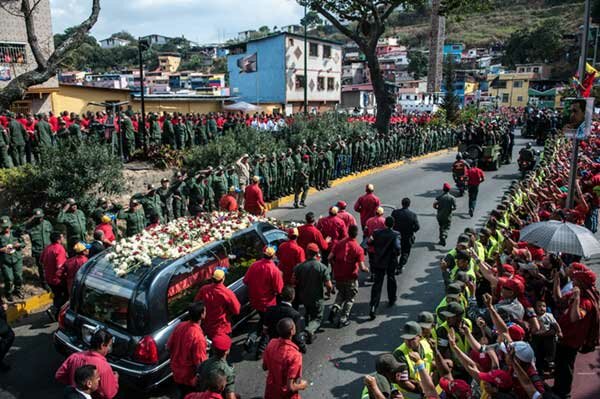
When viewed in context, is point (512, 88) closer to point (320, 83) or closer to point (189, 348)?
point (320, 83)

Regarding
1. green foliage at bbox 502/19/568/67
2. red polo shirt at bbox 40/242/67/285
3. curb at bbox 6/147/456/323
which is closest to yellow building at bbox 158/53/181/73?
green foliage at bbox 502/19/568/67

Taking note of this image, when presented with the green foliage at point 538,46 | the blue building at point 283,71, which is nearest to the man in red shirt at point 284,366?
the blue building at point 283,71

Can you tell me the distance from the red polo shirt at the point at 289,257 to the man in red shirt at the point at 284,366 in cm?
270

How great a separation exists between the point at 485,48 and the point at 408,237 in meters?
116

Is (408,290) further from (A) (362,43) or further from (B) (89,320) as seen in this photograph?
(A) (362,43)

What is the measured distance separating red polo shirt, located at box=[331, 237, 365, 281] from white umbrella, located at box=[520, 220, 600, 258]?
239cm

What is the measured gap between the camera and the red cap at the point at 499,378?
3980 mm

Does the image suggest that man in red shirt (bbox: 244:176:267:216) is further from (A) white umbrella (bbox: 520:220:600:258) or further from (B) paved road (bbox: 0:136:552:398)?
(A) white umbrella (bbox: 520:220:600:258)

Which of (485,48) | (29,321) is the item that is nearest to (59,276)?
(29,321)

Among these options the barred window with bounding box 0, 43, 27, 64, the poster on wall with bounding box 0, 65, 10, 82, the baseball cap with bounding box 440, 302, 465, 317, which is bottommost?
the baseball cap with bounding box 440, 302, 465, 317

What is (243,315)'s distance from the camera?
716 centimetres

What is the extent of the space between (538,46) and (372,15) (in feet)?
224

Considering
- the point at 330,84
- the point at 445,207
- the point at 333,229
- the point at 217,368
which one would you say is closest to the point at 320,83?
the point at 330,84

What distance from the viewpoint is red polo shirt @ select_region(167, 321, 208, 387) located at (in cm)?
490
